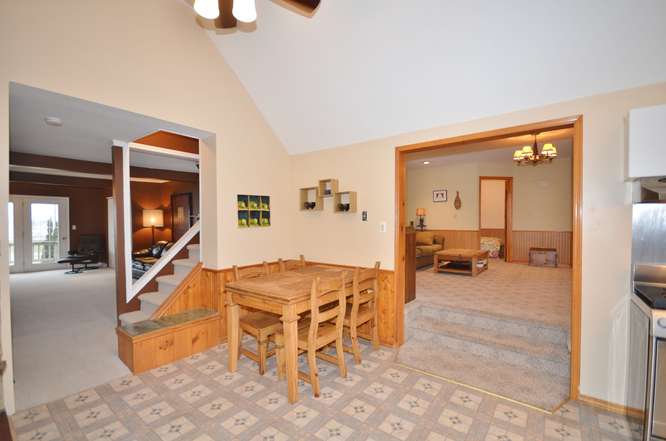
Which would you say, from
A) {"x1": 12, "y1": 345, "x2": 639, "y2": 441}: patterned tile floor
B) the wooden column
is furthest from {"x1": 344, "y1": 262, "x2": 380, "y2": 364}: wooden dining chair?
the wooden column

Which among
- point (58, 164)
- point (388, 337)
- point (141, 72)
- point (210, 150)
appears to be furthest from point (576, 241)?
point (58, 164)

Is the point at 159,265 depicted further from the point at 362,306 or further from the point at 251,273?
the point at 362,306

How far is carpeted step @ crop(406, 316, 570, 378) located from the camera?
9.39 ft

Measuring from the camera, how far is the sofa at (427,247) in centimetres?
712

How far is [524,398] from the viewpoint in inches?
96.0

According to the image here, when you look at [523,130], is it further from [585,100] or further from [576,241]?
[576,241]

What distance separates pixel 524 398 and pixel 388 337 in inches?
53.2

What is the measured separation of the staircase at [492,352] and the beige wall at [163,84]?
84.5 inches

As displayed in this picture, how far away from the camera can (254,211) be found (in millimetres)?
3984

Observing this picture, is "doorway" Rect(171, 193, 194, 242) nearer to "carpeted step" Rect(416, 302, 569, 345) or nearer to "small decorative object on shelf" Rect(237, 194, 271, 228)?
"small decorative object on shelf" Rect(237, 194, 271, 228)

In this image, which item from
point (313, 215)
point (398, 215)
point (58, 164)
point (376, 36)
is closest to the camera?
point (376, 36)

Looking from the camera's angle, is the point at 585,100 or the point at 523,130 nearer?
the point at 585,100

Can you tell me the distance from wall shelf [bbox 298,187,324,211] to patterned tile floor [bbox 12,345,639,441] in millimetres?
2108

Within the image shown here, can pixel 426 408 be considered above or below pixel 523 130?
below
